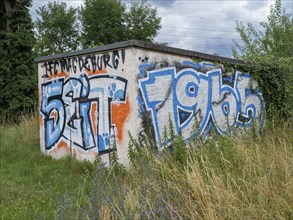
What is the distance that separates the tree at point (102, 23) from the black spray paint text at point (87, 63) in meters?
30.9

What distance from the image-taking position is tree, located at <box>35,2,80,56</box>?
38.2 m

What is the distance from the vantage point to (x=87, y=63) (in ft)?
25.6

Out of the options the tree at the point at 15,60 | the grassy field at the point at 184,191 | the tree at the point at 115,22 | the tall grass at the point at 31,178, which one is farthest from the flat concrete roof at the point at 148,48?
the tree at the point at 115,22

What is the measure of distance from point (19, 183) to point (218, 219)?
4296 millimetres

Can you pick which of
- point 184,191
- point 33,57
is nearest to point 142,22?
point 33,57

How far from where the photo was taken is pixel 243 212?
3.60 metres

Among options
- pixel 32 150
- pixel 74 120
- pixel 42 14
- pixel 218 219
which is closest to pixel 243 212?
pixel 218 219

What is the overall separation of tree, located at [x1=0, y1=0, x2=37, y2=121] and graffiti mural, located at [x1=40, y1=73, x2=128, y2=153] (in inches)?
297

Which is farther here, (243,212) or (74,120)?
(74,120)

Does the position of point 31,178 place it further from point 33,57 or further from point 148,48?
point 33,57

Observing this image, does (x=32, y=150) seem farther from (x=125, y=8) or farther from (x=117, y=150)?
(x=125, y=8)

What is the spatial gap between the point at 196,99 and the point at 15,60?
1128cm

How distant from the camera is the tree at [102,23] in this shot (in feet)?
130

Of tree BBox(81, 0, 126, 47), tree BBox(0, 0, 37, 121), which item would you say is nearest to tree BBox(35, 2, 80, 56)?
tree BBox(81, 0, 126, 47)
